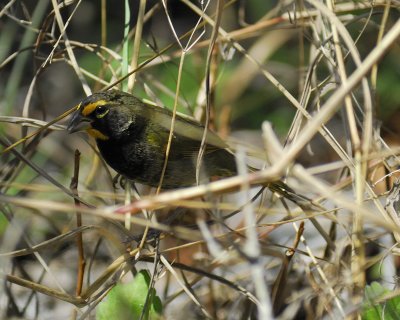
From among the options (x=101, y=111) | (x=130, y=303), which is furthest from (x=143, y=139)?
(x=130, y=303)

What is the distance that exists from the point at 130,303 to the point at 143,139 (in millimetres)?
1371

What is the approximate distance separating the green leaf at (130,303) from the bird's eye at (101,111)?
3.47 feet

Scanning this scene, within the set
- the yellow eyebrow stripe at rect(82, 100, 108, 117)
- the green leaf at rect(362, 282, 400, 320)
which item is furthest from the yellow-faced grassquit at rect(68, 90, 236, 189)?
the green leaf at rect(362, 282, 400, 320)

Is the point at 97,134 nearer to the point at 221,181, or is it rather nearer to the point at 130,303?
the point at 130,303

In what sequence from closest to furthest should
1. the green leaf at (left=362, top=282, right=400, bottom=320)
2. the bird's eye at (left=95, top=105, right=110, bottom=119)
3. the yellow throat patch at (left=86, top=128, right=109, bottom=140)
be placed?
1. the green leaf at (left=362, top=282, right=400, bottom=320)
2. the bird's eye at (left=95, top=105, right=110, bottom=119)
3. the yellow throat patch at (left=86, top=128, right=109, bottom=140)

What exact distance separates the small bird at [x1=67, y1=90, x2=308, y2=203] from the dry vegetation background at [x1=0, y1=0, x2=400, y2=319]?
0.10 meters

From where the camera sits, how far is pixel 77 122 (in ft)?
11.1

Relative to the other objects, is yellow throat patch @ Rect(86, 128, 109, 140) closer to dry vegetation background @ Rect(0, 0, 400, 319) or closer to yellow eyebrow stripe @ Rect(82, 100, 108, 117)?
dry vegetation background @ Rect(0, 0, 400, 319)

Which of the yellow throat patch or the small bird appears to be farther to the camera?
the yellow throat patch

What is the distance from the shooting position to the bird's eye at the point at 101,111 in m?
3.46

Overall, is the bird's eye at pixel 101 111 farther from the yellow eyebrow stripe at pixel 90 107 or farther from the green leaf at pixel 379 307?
the green leaf at pixel 379 307

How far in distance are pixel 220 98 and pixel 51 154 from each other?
49.0 inches

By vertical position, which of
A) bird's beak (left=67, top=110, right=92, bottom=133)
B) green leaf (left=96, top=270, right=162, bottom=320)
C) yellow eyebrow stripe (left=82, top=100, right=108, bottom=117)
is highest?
yellow eyebrow stripe (left=82, top=100, right=108, bottom=117)

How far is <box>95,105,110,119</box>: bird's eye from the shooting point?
136 inches
